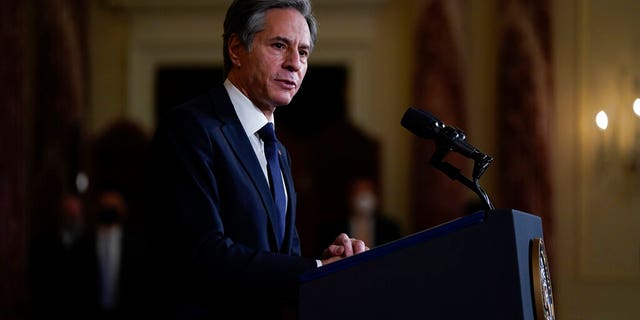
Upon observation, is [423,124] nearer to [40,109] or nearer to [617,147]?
[617,147]

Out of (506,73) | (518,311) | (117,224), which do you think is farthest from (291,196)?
(506,73)

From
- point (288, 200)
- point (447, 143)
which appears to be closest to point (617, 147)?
point (288, 200)

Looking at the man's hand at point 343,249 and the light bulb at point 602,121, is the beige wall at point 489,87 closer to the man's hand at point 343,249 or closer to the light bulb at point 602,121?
the light bulb at point 602,121

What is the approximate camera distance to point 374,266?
177 cm

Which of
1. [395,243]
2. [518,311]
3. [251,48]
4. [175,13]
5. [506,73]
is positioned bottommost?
[518,311]

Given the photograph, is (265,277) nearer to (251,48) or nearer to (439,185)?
(251,48)

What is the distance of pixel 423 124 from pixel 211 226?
1.60 ft

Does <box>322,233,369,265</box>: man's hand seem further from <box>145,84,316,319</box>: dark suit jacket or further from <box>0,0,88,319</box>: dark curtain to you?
<box>0,0,88,319</box>: dark curtain

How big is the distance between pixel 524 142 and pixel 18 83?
4.67 m

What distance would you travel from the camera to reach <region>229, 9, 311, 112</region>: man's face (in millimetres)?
2162

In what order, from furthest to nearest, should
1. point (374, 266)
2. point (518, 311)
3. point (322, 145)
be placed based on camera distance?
1. point (322, 145)
2. point (374, 266)
3. point (518, 311)

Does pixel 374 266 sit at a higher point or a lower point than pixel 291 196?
lower

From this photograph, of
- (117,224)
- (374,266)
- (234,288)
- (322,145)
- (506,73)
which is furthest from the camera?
(322,145)

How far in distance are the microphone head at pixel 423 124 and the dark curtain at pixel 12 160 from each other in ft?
23.8
